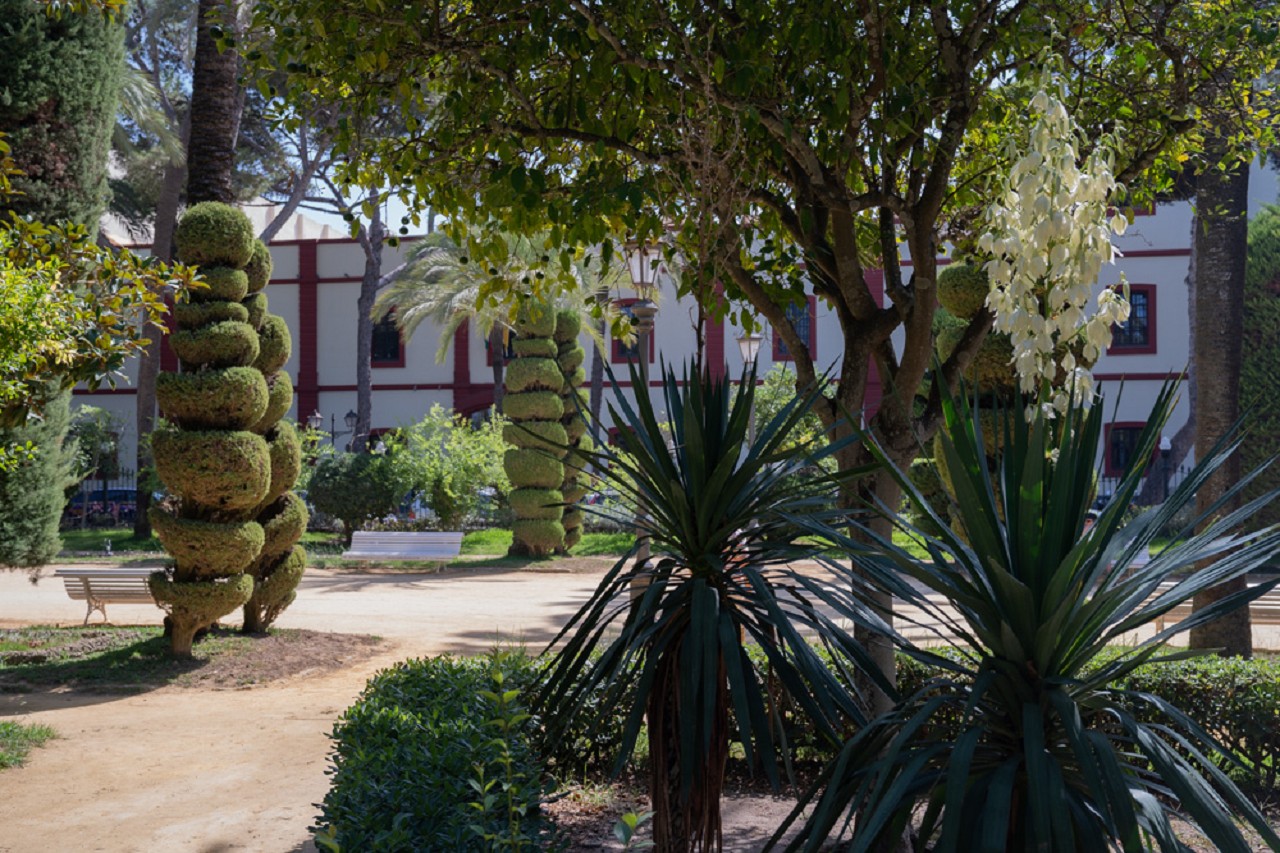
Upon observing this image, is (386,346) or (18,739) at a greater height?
(386,346)

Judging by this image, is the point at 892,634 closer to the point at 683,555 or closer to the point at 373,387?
the point at 683,555

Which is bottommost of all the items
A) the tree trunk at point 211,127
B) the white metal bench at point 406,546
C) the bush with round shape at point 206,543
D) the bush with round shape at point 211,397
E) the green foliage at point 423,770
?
the white metal bench at point 406,546

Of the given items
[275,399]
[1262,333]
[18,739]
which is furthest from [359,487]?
[1262,333]

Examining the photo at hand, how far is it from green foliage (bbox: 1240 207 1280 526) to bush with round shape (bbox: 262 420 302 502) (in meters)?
19.4

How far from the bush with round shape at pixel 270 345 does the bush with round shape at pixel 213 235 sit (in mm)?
1024

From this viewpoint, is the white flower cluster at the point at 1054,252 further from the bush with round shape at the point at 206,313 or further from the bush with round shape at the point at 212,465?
the bush with round shape at the point at 206,313

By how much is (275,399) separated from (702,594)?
9390mm

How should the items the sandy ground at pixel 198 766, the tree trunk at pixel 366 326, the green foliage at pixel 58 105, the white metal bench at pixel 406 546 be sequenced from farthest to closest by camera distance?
the tree trunk at pixel 366 326
the white metal bench at pixel 406 546
the green foliage at pixel 58 105
the sandy ground at pixel 198 766

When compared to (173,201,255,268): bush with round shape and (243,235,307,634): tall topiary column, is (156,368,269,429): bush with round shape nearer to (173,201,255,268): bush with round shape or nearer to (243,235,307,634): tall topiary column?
(243,235,307,634): tall topiary column

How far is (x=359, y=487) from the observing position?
2745 centimetres

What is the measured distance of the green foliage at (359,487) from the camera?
27422 mm

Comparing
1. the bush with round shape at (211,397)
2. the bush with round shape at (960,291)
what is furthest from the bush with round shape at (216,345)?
the bush with round shape at (960,291)

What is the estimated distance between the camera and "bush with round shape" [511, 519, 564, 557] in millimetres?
24547

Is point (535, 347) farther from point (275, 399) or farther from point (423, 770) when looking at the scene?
point (423, 770)
